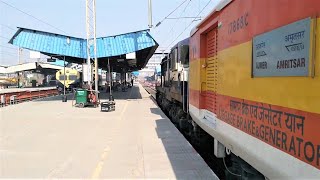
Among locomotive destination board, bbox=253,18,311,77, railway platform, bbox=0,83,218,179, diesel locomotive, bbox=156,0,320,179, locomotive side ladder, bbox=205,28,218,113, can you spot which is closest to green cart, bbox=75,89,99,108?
railway platform, bbox=0,83,218,179

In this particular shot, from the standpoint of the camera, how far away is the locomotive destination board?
2.63m

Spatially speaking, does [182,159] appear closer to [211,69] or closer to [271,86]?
[211,69]

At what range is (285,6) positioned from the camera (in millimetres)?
2947

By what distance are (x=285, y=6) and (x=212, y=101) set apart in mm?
3540

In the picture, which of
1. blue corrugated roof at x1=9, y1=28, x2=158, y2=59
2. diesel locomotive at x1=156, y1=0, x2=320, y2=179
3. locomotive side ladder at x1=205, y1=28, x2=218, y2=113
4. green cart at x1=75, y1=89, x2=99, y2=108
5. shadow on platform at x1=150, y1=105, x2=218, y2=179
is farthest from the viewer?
blue corrugated roof at x1=9, y1=28, x2=158, y2=59

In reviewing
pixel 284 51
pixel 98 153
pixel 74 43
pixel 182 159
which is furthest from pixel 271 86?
pixel 74 43

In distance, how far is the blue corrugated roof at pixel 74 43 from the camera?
97.2 feet

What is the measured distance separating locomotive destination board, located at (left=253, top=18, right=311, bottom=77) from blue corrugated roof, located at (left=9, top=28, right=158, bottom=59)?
27578 millimetres

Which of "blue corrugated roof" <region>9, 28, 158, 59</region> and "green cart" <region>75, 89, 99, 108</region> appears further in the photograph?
"blue corrugated roof" <region>9, 28, 158, 59</region>

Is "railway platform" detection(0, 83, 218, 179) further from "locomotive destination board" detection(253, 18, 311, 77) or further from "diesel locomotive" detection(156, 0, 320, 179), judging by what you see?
"locomotive destination board" detection(253, 18, 311, 77)

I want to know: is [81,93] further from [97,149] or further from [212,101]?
[212,101]

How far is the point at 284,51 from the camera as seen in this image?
2.95 meters

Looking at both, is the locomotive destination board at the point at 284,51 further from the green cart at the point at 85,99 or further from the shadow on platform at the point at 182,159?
the green cart at the point at 85,99

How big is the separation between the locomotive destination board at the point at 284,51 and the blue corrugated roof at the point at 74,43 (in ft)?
90.5
